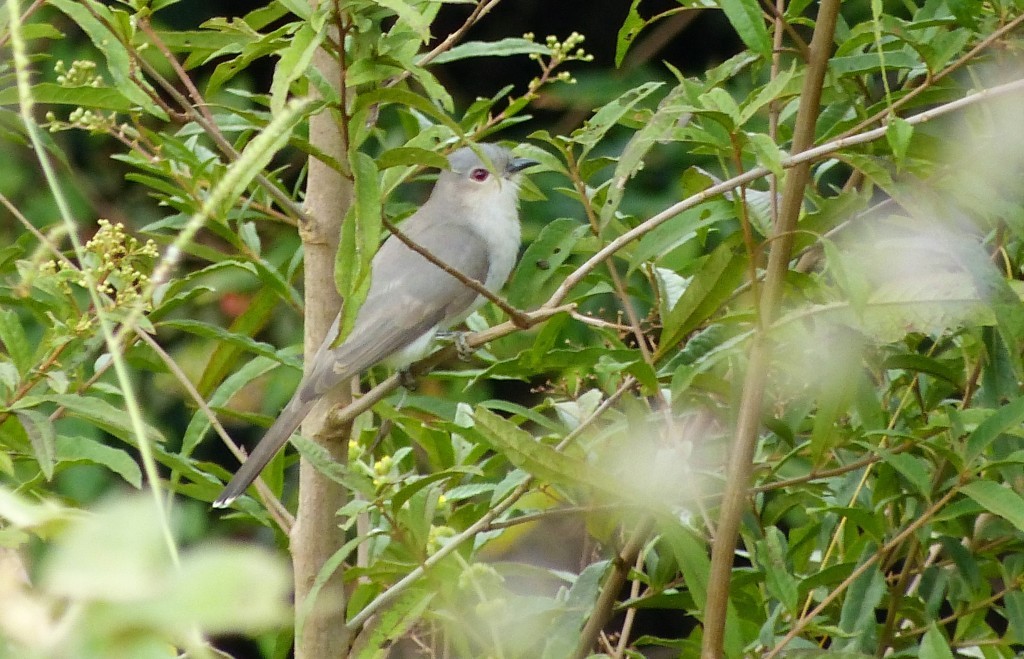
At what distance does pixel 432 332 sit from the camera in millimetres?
3307

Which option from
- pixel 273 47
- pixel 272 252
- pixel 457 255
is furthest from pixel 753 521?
pixel 272 252

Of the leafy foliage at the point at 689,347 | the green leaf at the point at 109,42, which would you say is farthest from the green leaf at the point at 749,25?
the green leaf at the point at 109,42

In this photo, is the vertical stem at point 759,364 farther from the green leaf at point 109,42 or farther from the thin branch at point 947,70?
the green leaf at point 109,42

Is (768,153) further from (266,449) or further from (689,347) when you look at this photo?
(266,449)

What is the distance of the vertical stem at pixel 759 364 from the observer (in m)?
1.46

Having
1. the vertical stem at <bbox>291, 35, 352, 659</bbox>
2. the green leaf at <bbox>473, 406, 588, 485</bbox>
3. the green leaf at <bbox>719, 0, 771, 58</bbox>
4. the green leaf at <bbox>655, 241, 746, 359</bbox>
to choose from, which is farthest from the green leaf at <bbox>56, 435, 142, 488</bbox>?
the green leaf at <bbox>719, 0, 771, 58</bbox>

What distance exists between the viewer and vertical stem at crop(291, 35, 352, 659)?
70.4 inches

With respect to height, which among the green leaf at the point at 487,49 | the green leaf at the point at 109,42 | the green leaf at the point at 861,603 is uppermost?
the green leaf at the point at 109,42

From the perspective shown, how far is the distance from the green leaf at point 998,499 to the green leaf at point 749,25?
608mm

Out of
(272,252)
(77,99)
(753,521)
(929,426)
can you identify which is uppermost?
(77,99)

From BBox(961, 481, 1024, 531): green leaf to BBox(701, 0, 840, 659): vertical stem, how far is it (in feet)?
1.06

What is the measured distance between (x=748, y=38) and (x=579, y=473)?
1.88ft

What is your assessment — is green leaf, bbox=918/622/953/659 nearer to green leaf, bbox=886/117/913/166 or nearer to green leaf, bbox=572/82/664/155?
green leaf, bbox=886/117/913/166

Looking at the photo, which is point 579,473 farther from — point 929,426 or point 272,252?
point 272,252
